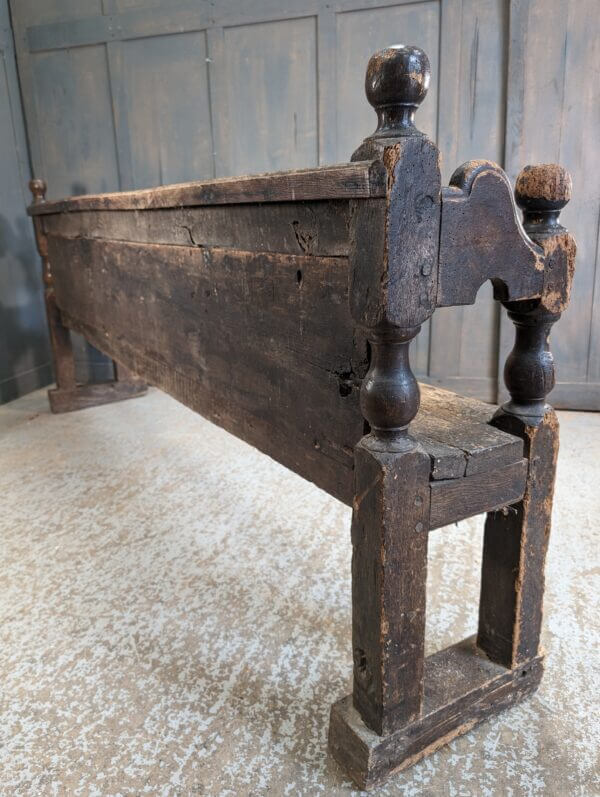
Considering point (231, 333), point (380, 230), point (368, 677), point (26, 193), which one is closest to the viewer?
point (380, 230)

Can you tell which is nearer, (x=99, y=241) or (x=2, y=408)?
(x=99, y=241)

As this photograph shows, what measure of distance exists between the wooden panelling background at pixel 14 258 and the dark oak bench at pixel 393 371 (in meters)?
2.28

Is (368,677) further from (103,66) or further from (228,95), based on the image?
(103,66)

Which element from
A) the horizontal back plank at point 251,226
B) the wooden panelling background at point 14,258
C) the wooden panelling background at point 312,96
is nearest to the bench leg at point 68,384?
the wooden panelling background at point 14,258

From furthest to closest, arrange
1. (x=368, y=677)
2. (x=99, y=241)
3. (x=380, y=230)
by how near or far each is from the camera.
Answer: (x=99, y=241), (x=368, y=677), (x=380, y=230)

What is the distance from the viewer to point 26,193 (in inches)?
132

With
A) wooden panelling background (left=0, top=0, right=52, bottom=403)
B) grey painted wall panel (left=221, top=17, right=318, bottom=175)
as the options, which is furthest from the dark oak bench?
wooden panelling background (left=0, top=0, right=52, bottom=403)

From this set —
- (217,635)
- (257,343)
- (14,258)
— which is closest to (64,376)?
(14,258)

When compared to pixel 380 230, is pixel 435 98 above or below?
above

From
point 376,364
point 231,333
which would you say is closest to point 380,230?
point 376,364

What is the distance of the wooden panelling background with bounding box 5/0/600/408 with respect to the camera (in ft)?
8.45

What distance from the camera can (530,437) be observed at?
1.01m

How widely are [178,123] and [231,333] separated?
7.44ft

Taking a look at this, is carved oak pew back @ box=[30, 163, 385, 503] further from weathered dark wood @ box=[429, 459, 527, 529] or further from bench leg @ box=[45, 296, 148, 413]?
bench leg @ box=[45, 296, 148, 413]
